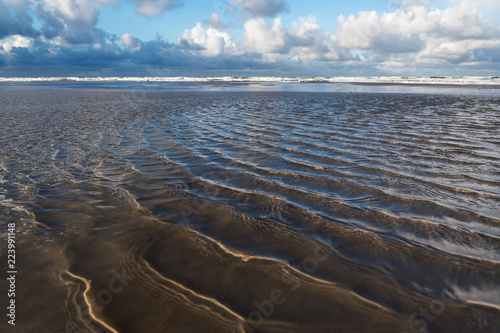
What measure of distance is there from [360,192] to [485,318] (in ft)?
9.59

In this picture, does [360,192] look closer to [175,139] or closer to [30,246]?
[30,246]

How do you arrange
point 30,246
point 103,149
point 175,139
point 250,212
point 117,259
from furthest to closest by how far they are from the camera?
point 175,139 < point 103,149 < point 250,212 < point 30,246 < point 117,259

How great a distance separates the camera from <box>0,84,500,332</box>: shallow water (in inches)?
104

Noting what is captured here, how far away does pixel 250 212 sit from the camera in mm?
4676

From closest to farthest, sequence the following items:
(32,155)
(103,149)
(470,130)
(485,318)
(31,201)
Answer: (485,318), (31,201), (32,155), (103,149), (470,130)

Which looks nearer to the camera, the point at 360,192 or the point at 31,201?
the point at 31,201

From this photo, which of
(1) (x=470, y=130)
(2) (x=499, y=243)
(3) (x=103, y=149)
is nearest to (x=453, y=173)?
(2) (x=499, y=243)

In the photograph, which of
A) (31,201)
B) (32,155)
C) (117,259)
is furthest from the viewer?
(32,155)

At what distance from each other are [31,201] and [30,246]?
167 cm

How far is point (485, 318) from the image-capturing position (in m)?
2.57

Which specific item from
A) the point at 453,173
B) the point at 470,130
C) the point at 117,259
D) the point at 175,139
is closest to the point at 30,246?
the point at 117,259

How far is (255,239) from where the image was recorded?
390 cm

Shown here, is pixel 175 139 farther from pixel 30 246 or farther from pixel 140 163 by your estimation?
pixel 30 246

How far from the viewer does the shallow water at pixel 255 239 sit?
2648 millimetres
